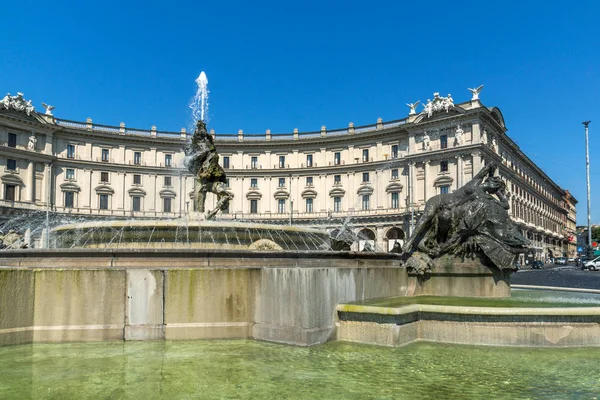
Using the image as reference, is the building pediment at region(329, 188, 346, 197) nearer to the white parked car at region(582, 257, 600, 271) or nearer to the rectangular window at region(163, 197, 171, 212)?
the rectangular window at region(163, 197, 171, 212)

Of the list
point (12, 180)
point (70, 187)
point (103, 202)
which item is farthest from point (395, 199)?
point (12, 180)

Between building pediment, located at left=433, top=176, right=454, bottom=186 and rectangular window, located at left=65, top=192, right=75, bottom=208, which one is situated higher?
building pediment, located at left=433, top=176, right=454, bottom=186

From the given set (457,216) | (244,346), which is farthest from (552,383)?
(457,216)

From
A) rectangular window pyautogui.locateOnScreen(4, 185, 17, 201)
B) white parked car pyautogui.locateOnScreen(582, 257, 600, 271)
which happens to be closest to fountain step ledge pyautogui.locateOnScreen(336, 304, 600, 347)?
white parked car pyautogui.locateOnScreen(582, 257, 600, 271)

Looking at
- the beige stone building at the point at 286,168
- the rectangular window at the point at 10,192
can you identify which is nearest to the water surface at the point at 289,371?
the beige stone building at the point at 286,168

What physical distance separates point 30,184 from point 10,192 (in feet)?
8.00

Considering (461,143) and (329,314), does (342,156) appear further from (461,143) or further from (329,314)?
(329,314)

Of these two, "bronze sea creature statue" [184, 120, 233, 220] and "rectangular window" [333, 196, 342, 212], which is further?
"rectangular window" [333, 196, 342, 212]

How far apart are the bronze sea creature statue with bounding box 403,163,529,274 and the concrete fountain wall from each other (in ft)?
11.2

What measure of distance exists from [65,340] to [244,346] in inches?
96.1

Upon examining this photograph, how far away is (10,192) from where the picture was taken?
58.2 m

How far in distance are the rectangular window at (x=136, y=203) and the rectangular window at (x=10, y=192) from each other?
579 inches

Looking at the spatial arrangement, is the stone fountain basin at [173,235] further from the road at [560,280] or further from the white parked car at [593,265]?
the white parked car at [593,265]

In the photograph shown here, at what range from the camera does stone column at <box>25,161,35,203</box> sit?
59406 millimetres
